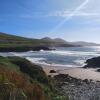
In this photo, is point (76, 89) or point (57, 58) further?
point (57, 58)

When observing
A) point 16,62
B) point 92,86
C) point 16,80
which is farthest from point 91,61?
point 16,80

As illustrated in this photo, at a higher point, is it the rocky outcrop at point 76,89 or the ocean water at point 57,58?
the ocean water at point 57,58

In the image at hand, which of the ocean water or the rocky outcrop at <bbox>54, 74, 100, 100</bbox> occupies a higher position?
the ocean water

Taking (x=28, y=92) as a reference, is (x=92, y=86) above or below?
below

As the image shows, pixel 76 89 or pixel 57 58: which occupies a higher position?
pixel 57 58

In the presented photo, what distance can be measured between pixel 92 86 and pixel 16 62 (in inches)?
310

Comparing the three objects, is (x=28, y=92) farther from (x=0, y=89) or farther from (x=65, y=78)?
(x=65, y=78)

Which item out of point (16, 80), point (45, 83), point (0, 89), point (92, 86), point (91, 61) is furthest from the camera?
point (91, 61)

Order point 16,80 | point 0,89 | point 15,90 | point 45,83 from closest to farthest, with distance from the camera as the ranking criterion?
point 15,90 < point 0,89 < point 16,80 < point 45,83

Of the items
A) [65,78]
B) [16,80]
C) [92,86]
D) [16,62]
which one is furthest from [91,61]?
[16,80]

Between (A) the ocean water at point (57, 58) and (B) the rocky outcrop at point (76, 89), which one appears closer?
(B) the rocky outcrop at point (76, 89)

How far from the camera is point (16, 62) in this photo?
19844 millimetres

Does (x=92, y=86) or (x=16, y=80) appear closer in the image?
(x=16, y=80)

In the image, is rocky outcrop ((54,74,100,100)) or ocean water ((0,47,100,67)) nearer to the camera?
rocky outcrop ((54,74,100,100))
